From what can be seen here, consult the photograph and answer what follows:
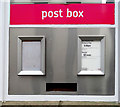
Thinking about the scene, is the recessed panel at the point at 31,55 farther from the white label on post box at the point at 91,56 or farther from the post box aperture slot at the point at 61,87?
the white label on post box at the point at 91,56

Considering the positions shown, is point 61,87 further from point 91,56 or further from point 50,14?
point 50,14

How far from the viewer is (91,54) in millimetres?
4484

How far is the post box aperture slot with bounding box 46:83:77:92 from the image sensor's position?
4527 millimetres

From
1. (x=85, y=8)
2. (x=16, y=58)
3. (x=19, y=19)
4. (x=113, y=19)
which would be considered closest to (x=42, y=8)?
(x=19, y=19)

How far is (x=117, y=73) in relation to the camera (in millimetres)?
4438

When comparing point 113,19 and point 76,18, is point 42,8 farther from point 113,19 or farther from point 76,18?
point 113,19

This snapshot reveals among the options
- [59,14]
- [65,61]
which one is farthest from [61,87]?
[59,14]

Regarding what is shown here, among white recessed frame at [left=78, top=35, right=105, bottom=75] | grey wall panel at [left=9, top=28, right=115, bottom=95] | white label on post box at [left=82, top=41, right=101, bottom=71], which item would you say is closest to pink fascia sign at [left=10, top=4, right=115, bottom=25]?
grey wall panel at [left=9, top=28, right=115, bottom=95]

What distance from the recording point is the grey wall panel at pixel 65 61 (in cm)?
445

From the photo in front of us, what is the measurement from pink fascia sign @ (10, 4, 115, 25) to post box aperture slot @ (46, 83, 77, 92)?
4.37 ft

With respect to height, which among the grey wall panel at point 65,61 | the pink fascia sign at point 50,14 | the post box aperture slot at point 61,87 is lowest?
the post box aperture slot at point 61,87

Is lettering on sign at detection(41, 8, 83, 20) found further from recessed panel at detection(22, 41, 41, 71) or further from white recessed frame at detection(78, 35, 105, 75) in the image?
recessed panel at detection(22, 41, 41, 71)

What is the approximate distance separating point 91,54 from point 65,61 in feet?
1.89

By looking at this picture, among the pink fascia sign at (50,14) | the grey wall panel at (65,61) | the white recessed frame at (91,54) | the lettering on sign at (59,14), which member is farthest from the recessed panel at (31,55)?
the white recessed frame at (91,54)
